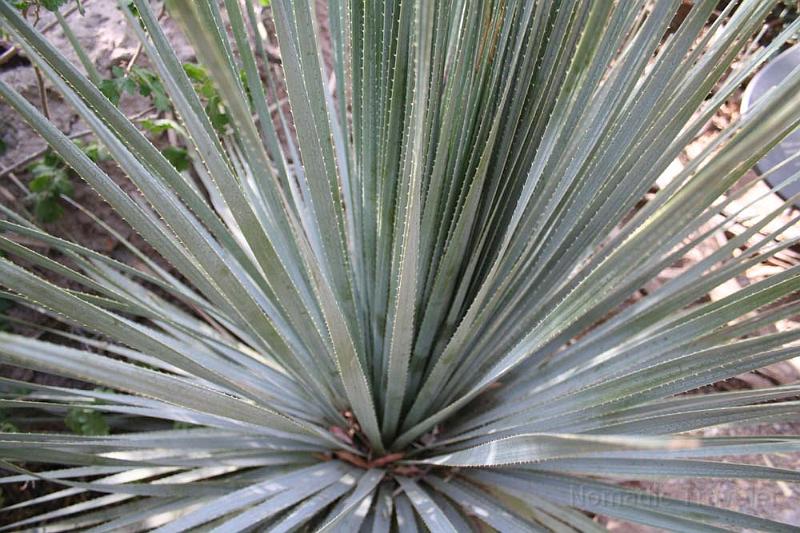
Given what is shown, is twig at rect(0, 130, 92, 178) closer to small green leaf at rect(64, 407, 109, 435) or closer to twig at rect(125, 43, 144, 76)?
twig at rect(125, 43, 144, 76)

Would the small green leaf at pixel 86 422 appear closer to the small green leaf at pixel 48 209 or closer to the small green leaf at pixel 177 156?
the small green leaf at pixel 48 209

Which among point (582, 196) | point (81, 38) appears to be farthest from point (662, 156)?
point (81, 38)

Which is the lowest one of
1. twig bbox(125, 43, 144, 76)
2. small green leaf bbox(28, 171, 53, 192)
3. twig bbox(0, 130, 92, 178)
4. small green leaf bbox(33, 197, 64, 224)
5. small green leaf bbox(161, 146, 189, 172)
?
small green leaf bbox(33, 197, 64, 224)

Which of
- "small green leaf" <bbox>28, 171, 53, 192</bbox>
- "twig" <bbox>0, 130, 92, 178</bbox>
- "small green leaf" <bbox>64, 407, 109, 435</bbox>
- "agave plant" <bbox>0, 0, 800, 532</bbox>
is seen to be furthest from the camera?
"twig" <bbox>0, 130, 92, 178</bbox>

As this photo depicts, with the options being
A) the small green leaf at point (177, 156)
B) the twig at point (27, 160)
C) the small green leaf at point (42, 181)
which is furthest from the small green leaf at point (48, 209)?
the small green leaf at point (177, 156)

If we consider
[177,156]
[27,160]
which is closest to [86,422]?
[177,156]

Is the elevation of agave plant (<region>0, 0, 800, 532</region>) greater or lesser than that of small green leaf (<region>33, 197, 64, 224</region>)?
lesser

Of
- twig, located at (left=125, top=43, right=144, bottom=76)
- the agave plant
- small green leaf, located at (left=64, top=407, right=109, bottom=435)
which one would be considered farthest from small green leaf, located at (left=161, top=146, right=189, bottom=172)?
small green leaf, located at (left=64, top=407, right=109, bottom=435)

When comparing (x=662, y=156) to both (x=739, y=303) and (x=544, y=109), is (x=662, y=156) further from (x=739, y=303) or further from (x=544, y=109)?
(x=739, y=303)
